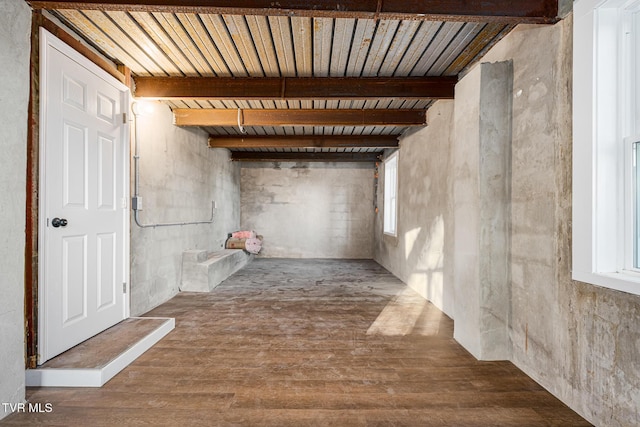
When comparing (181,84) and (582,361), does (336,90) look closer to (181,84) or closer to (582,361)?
(181,84)

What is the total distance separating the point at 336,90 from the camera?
3848mm

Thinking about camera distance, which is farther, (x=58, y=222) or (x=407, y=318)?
(x=407, y=318)

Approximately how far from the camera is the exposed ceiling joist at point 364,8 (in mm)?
2270

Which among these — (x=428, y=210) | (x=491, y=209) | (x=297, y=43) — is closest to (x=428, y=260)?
(x=428, y=210)

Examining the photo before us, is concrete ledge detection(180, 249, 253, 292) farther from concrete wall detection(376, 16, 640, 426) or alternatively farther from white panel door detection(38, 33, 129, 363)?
concrete wall detection(376, 16, 640, 426)

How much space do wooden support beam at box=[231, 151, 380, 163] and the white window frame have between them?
6.68m

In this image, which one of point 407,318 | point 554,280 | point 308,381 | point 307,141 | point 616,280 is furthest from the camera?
point 307,141

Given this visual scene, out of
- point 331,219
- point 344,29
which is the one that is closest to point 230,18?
point 344,29

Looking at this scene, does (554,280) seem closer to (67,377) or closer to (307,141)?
(67,377)

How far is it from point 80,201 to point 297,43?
236 centimetres

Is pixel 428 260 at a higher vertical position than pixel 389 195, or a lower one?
lower

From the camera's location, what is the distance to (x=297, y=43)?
123 inches

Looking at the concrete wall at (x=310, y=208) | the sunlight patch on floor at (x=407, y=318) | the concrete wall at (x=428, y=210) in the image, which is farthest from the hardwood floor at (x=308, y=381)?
the concrete wall at (x=310, y=208)

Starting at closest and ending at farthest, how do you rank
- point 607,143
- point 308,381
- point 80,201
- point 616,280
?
point 616,280, point 607,143, point 308,381, point 80,201
